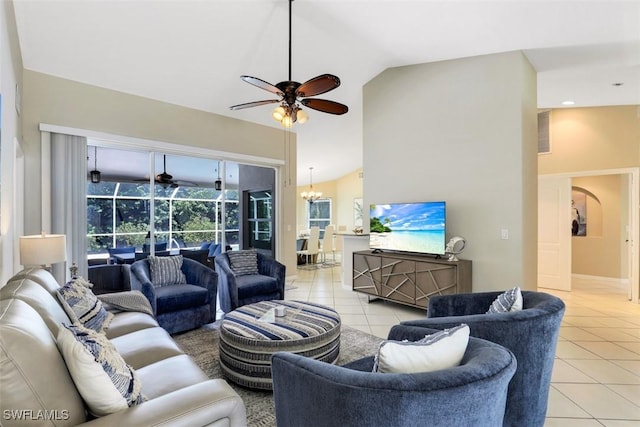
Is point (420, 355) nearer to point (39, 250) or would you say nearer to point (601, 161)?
point (39, 250)

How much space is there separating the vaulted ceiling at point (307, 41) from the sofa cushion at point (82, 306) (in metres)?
2.61

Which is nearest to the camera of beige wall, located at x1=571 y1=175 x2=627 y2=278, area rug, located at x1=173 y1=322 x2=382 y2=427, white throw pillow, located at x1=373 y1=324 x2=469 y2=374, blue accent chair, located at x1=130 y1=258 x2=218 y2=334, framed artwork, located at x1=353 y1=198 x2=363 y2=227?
white throw pillow, located at x1=373 y1=324 x2=469 y2=374

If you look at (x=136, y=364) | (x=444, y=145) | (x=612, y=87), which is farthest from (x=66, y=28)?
(x=612, y=87)

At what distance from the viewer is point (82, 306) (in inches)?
90.9

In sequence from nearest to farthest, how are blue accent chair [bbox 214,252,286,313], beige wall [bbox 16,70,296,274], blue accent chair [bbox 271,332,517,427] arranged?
blue accent chair [bbox 271,332,517,427] < beige wall [bbox 16,70,296,274] < blue accent chair [bbox 214,252,286,313]

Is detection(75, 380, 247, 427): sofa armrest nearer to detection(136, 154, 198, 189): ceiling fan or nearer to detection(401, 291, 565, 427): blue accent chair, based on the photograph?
detection(401, 291, 565, 427): blue accent chair

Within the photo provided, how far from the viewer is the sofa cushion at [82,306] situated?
86.6 inches

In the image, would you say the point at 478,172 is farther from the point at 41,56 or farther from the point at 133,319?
the point at 41,56

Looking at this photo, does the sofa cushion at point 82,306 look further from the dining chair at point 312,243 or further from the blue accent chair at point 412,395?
the dining chair at point 312,243

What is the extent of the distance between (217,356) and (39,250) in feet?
5.97

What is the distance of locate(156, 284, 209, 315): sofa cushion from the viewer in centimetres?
345

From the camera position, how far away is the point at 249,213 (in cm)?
653

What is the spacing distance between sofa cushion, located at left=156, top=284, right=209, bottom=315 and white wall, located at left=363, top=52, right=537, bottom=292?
10.3 feet

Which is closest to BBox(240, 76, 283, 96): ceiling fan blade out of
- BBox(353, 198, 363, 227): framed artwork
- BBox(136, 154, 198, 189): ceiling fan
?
BBox(136, 154, 198, 189): ceiling fan
